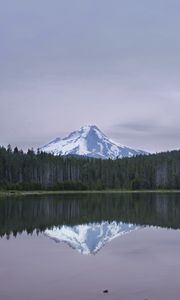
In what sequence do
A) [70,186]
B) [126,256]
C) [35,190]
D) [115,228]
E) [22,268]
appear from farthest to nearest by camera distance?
[70,186] < [35,190] < [115,228] < [126,256] < [22,268]

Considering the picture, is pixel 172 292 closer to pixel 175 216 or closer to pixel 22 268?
pixel 22 268

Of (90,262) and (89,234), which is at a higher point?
(89,234)

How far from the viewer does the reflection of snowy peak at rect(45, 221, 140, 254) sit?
3503cm

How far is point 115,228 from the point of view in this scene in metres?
47.8

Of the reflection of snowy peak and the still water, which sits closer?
the still water

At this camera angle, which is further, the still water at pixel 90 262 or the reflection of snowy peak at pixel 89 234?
the reflection of snowy peak at pixel 89 234

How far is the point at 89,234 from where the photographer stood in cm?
4209

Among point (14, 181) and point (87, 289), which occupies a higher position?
point (14, 181)

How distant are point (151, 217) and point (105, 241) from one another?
23.5 metres

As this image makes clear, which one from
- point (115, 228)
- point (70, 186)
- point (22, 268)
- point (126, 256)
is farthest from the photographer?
point (70, 186)

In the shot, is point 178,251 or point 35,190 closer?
point 178,251

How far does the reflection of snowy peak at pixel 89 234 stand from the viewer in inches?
1379

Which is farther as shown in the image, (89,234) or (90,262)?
(89,234)

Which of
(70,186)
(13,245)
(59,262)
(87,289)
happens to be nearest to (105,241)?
(13,245)
